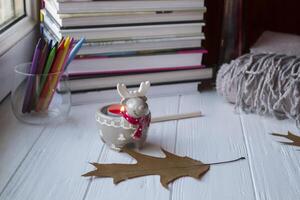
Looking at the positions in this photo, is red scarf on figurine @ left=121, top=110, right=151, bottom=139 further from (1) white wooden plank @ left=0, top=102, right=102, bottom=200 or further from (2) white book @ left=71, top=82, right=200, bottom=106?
(2) white book @ left=71, top=82, right=200, bottom=106

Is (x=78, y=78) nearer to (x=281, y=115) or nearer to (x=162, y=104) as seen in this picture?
(x=162, y=104)

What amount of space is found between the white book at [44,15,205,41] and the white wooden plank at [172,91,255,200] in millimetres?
114

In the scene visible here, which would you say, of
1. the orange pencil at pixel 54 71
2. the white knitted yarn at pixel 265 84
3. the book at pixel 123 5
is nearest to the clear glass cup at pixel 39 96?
the orange pencil at pixel 54 71

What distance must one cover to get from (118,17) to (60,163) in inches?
10.6

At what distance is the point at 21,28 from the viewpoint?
83cm

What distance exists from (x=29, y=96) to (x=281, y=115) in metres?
0.38

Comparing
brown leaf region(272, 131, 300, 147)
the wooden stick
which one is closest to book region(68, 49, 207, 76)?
the wooden stick

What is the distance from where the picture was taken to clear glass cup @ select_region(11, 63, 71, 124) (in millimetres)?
680

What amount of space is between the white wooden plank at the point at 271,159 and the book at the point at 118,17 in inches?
7.4

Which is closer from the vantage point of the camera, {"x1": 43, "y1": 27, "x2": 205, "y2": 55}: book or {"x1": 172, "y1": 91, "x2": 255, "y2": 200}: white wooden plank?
{"x1": 172, "y1": 91, "x2": 255, "y2": 200}: white wooden plank

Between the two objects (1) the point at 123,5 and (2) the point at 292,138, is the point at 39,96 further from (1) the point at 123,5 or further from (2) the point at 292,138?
(2) the point at 292,138

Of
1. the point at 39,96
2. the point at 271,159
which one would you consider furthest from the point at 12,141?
the point at 271,159

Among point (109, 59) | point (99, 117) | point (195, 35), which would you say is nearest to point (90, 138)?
point (99, 117)

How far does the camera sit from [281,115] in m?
0.74
